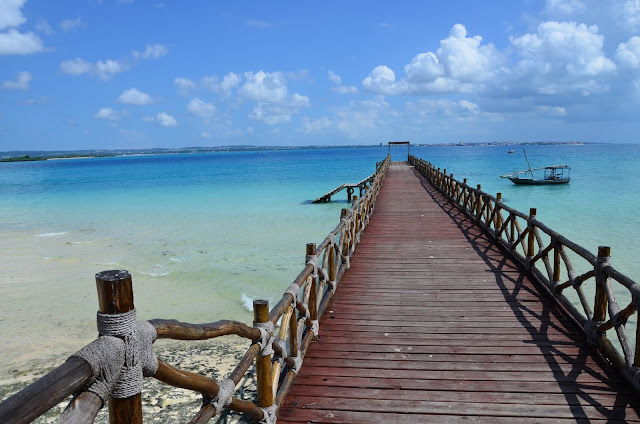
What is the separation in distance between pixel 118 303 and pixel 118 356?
0.69 ft

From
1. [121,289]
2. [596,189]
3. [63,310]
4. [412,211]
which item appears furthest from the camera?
[596,189]

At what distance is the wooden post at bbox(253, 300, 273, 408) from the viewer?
11.9ft

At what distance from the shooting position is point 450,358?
489cm

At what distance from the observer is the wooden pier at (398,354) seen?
1856 mm

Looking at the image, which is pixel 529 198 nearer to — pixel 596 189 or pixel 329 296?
pixel 596 189

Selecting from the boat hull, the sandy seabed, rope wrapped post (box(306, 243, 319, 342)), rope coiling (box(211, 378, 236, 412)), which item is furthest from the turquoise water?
rope coiling (box(211, 378, 236, 412))

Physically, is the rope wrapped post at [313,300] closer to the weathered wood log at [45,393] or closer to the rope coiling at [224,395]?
the rope coiling at [224,395]

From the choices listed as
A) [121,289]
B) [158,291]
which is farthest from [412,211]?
[121,289]

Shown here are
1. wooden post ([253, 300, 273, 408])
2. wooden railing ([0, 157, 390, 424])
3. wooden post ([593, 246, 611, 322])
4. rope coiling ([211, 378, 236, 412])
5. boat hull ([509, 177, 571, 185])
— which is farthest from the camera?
boat hull ([509, 177, 571, 185])

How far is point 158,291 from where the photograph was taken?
1177cm

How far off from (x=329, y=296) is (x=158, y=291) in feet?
22.1

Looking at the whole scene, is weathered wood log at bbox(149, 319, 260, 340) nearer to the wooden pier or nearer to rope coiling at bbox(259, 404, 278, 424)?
the wooden pier

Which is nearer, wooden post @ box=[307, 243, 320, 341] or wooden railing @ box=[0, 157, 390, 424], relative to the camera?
wooden railing @ box=[0, 157, 390, 424]

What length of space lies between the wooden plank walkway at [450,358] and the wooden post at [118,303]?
2229mm
